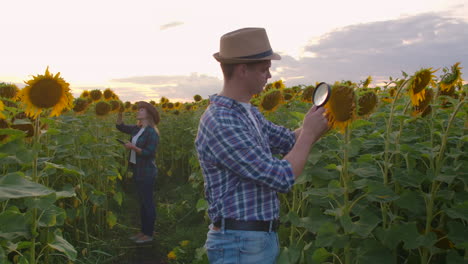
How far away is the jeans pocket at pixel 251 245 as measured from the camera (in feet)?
7.76

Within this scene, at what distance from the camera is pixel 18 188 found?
1614 millimetres

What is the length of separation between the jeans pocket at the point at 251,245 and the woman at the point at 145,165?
4.42 m

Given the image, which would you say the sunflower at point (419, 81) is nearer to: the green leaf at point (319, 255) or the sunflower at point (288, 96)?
the green leaf at point (319, 255)

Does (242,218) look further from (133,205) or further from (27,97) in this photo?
(133,205)

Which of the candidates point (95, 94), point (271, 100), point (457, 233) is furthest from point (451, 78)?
point (95, 94)

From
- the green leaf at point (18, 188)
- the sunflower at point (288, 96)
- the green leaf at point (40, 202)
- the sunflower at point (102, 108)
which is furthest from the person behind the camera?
the sunflower at point (102, 108)

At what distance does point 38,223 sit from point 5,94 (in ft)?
8.43

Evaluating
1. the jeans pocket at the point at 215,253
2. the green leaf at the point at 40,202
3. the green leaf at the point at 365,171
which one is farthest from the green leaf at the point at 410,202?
the green leaf at the point at 40,202

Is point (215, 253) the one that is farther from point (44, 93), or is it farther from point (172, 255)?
point (172, 255)

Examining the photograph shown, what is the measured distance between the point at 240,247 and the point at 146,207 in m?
4.46

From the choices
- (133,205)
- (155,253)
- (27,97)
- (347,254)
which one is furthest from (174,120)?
(347,254)

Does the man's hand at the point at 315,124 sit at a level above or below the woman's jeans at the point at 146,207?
above

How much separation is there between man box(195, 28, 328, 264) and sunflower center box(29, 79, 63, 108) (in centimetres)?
Result: 205

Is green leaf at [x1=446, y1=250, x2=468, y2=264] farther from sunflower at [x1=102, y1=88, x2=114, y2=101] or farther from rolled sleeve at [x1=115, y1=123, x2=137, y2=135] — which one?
sunflower at [x1=102, y1=88, x2=114, y2=101]
